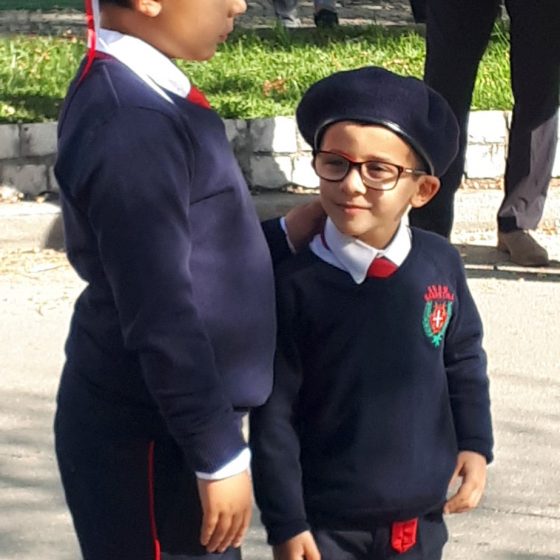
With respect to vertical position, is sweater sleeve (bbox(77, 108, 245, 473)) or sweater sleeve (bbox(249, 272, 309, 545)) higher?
sweater sleeve (bbox(77, 108, 245, 473))

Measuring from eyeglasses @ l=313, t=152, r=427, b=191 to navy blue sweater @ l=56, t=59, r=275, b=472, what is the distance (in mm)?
187

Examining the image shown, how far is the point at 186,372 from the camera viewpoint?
2.03 m

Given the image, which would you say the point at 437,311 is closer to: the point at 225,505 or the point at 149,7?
the point at 225,505

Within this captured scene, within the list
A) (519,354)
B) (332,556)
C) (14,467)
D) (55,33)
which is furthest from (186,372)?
(55,33)

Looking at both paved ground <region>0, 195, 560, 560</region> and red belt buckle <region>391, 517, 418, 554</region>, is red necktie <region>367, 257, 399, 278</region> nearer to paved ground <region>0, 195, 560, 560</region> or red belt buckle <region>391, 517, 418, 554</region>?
red belt buckle <region>391, 517, 418, 554</region>

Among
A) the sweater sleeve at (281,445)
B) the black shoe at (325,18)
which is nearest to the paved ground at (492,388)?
the sweater sleeve at (281,445)

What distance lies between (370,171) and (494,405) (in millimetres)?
2287

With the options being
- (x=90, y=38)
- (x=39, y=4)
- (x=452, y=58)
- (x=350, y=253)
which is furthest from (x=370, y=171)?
(x=39, y=4)

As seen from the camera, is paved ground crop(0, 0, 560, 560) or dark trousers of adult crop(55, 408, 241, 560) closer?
dark trousers of adult crop(55, 408, 241, 560)

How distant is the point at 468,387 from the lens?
2.52 m

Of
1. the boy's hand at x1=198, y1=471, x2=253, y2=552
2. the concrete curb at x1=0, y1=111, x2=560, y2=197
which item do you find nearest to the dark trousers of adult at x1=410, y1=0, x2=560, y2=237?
the concrete curb at x1=0, y1=111, x2=560, y2=197

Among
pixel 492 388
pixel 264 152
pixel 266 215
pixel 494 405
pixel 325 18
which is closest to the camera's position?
pixel 494 405

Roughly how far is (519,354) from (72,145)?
10.1 ft

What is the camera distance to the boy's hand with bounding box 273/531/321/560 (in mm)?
2340
